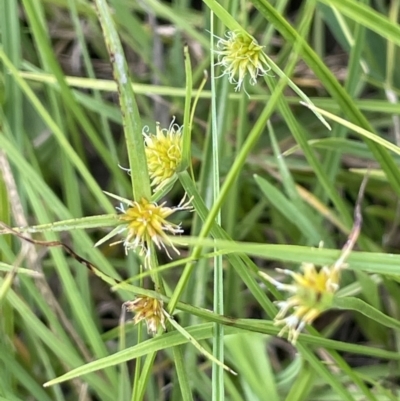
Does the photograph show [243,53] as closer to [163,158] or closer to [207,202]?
[163,158]

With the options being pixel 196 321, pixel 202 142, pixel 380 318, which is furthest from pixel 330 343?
pixel 202 142

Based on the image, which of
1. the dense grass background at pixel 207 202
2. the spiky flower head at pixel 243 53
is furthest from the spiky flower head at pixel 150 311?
the spiky flower head at pixel 243 53

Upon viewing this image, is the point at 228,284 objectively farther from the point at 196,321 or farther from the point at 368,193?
the point at 368,193

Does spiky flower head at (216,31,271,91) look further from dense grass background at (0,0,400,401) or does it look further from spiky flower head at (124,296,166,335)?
spiky flower head at (124,296,166,335)

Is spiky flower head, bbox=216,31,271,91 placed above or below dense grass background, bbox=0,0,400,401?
above

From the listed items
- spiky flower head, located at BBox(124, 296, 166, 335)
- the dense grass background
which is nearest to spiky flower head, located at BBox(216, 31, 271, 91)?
the dense grass background

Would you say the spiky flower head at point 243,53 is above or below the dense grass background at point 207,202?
above

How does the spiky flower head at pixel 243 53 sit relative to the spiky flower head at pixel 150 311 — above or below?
above

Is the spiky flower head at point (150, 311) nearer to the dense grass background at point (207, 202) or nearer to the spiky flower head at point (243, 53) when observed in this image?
the dense grass background at point (207, 202)
